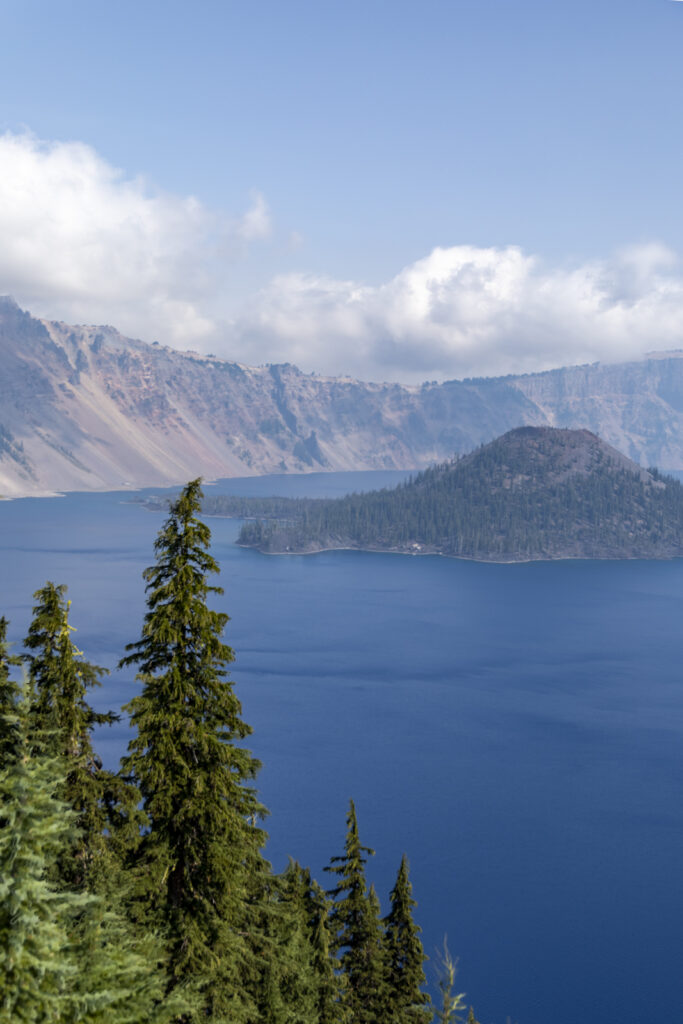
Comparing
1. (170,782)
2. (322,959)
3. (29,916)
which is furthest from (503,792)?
(29,916)

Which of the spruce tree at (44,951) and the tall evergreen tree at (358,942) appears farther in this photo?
the tall evergreen tree at (358,942)

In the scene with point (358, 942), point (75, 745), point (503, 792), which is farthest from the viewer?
point (503, 792)

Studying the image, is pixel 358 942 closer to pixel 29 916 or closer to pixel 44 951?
pixel 44 951

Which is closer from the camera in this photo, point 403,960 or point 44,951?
point 44,951

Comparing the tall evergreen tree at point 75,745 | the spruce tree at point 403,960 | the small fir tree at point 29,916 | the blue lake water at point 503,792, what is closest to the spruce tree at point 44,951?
the small fir tree at point 29,916

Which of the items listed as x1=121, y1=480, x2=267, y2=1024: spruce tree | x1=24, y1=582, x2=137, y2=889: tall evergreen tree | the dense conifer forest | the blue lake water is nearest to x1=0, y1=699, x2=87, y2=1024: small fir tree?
the dense conifer forest

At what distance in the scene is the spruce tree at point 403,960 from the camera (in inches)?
1638

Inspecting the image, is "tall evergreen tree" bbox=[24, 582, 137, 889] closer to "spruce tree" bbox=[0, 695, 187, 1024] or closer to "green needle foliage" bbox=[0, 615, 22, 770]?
"green needle foliage" bbox=[0, 615, 22, 770]

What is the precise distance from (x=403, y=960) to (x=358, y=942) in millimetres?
3685

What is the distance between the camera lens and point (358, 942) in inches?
1623

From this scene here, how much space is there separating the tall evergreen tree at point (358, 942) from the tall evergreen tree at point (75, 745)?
1990 cm

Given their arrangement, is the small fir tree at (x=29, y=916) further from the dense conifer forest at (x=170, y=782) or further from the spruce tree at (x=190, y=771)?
the spruce tree at (x=190, y=771)

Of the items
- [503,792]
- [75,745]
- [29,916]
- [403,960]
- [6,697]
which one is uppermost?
[6,697]

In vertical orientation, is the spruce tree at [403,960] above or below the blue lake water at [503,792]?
above
